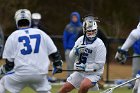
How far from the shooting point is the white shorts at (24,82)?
38.9 ft

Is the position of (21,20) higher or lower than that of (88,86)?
higher

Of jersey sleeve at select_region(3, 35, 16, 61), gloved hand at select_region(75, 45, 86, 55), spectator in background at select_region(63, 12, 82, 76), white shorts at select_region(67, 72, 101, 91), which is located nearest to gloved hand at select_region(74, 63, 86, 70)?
white shorts at select_region(67, 72, 101, 91)

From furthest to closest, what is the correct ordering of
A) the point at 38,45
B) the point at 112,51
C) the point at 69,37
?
1. the point at 112,51
2. the point at 69,37
3. the point at 38,45

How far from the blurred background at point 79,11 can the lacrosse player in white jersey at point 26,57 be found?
15809 mm

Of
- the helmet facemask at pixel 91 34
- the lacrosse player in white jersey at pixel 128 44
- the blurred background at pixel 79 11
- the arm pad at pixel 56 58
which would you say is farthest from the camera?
the blurred background at pixel 79 11

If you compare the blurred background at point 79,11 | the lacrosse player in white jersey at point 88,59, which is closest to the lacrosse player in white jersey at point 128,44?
the lacrosse player in white jersey at point 88,59

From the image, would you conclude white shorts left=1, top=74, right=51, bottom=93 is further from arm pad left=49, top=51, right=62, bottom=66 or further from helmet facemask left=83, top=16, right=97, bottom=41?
helmet facemask left=83, top=16, right=97, bottom=41

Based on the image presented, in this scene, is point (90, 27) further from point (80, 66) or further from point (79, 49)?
point (80, 66)

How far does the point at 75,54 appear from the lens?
542 inches

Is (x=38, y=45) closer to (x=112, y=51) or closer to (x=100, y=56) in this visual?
(x=100, y=56)

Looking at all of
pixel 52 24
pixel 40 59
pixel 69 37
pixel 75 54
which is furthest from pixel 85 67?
pixel 52 24

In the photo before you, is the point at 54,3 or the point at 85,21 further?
the point at 54,3

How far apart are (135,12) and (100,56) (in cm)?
1730

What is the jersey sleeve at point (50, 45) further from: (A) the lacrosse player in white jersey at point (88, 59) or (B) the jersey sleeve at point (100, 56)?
(B) the jersey sleeve at point (100, 56)
